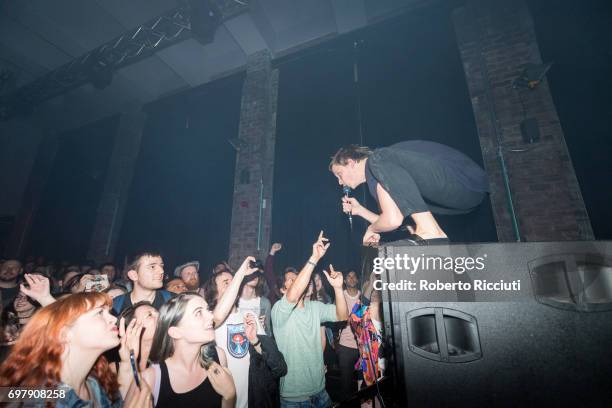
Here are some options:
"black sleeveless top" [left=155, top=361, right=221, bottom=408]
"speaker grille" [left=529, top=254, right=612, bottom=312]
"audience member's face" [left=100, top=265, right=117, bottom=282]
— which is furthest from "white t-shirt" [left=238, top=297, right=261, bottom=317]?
"audience member's face" [left=100, top=265, right=117, bottom=282]

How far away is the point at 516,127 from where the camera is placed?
348 cm

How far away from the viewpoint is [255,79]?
592cm

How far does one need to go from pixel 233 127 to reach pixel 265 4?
2399 mm

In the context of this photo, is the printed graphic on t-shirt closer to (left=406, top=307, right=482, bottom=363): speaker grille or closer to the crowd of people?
the crowd of people

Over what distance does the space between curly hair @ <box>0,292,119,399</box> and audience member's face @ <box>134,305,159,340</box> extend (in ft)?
1.32

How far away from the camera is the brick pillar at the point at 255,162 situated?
5.06 meters

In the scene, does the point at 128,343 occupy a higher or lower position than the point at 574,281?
lower

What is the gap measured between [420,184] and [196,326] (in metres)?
1.50

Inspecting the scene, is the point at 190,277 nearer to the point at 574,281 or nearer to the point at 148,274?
the point at 148,274

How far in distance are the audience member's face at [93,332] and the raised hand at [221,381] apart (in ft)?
1.84

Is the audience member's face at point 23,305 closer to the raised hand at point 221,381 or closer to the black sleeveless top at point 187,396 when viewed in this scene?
the black sleeveless top at point 187,396

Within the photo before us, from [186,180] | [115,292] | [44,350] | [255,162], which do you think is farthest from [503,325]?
[186,180]

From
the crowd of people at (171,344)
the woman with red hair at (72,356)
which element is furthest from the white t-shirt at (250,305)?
the woman with red hair at (72,356)

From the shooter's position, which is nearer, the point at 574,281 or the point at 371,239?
the point at 574,281
